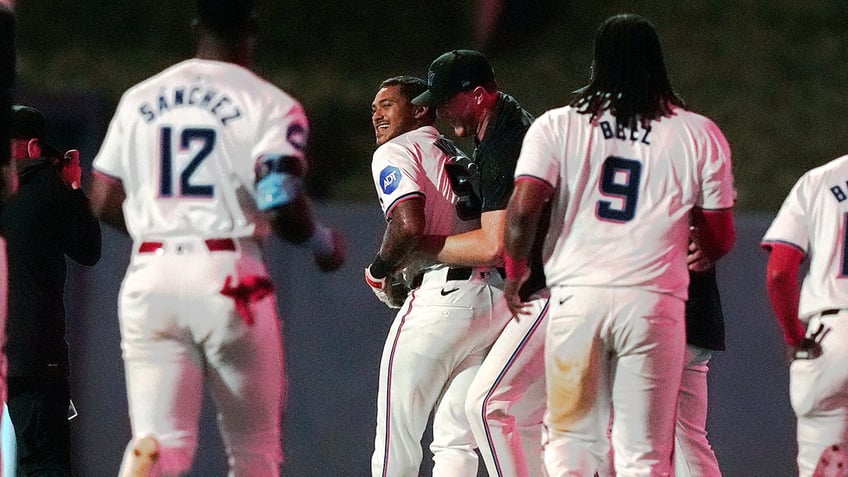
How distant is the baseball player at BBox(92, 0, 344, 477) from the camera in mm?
4051

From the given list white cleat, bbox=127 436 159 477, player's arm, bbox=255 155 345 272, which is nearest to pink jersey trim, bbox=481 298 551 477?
player's arm, bbox=255 155 345 272

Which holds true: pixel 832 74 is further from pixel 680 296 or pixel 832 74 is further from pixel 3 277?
pixel 3 277

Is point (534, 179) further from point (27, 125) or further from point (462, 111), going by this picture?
point (27, 125)

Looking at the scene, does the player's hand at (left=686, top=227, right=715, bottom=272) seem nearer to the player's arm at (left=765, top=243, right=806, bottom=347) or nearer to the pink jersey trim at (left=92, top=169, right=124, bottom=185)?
the player's arm at (left=765, top=243, right=806, bottom=347)

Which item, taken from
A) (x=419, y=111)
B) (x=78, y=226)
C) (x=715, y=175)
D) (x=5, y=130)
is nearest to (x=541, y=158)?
(x=715, y=175)

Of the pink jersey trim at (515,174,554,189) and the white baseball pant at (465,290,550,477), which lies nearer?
the pink jersey trim at (515,174,554,189)

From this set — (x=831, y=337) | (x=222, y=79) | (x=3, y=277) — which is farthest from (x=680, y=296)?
(x=3, y=277)

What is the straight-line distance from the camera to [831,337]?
4.79 metres

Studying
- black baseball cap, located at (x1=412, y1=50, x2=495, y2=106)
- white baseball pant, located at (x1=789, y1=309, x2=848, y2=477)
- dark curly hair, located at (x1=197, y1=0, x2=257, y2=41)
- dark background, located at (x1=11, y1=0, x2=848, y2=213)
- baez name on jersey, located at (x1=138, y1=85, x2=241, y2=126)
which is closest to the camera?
baez name on jersey, located at (x1=138, y1=85, x2=241, y2=126)

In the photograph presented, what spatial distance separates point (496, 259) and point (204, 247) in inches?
53.1

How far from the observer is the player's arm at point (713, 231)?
4.46 m

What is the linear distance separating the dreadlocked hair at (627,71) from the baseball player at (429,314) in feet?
2.97

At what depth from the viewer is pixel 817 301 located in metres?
4.83

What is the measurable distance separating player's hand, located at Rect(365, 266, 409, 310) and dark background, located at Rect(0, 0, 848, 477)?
135cm
